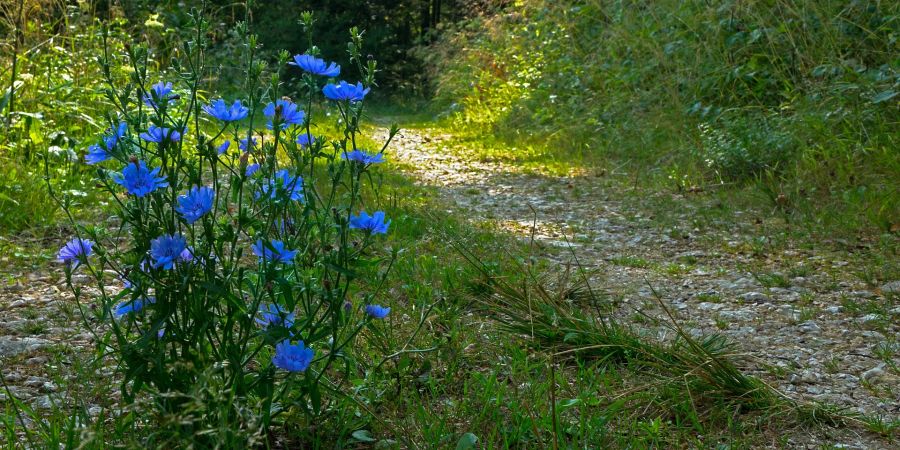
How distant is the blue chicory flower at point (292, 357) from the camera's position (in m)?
1.76

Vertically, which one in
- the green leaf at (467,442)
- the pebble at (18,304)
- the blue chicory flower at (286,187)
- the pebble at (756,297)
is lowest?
the pebble at (756,297)

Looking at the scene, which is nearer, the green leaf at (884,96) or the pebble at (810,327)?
the pebble at (810,327)

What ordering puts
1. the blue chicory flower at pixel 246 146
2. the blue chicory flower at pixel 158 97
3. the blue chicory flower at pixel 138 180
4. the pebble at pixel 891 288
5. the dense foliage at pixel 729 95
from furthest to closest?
1. the dense foliage at pixel 729 95
2. the pebble at pixel 891 288
3. the blue chicory flower at pixel 246 146
4. the blue chicory flower at pixel 158 97
5. the blue chicory flower at pixel 138 180

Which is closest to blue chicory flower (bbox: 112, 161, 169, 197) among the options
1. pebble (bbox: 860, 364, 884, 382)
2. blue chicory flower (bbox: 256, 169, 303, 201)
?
blue chicory flower (bbox: 256, 169, 303, 201)

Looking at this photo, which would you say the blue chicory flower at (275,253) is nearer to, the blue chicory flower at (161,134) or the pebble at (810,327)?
the blue chicory flower at (161,134)

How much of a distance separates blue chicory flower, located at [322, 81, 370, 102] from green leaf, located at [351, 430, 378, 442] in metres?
0.81

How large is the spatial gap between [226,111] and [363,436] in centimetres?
84

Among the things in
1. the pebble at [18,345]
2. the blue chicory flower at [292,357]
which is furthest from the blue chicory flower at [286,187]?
the pebble at [18,345]

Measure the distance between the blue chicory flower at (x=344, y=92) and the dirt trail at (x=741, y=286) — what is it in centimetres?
136

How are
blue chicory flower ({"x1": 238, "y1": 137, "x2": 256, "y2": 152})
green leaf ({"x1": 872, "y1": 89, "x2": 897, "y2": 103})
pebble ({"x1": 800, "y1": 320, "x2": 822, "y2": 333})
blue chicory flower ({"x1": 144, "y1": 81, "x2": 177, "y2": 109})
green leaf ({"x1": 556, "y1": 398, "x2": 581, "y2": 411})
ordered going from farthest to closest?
green leaf ({"x1": 872, "y1": 89, "x2": 897, "y2": 103}) → pebble ({"x1": 800, "y1": 320, "x2": 822, "y2": 333}) → green leaf ({"x1": 556, "y1": 398, "x2": 581, "y2": 411}) → blue chicory flower ({"x1": 238, "y1": 137, "x2": 256, "y2": 152}) → blue chicory flower ({"x1": 144, "y1": 81, "x2": 177, "y2": 109})

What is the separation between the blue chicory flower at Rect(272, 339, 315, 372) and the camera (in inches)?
69.2

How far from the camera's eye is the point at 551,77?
10070 mm

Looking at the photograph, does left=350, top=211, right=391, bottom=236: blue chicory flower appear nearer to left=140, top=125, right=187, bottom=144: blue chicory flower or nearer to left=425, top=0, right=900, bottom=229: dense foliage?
left=140, top=125, right=187, bottom=144: blue chicory flower

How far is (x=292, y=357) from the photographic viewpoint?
177 cm
